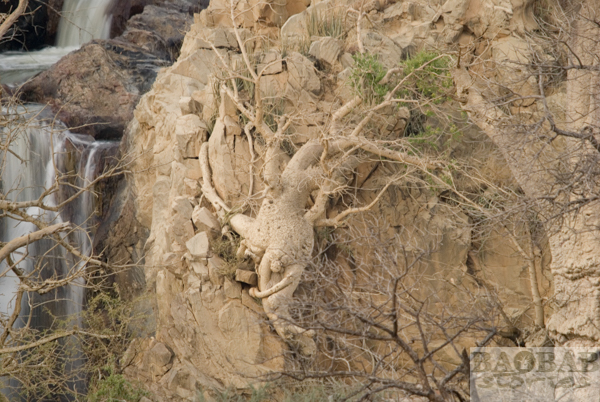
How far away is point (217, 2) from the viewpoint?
10.5 meters

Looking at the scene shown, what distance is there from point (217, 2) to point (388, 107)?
3879mm

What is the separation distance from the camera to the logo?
579 centimetres

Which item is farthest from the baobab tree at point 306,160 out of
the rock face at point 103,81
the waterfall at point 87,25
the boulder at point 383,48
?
the waterfall at point 87,25

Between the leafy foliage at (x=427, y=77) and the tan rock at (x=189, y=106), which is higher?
the leafy foliage at (x=427, y=77)

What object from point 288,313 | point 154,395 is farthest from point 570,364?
point 154,395

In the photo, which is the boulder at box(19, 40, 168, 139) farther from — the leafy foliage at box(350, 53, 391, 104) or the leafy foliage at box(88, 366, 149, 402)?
the leafy foliage at box(350, 53, 391, 104)

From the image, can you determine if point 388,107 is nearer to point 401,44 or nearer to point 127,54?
point 401,44

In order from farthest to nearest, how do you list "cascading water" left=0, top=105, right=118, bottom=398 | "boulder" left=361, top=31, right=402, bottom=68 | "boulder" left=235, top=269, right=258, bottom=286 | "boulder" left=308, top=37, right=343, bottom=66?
1. "cascading water" left=0, top=105, right=118, bottom=398
2. "boulder" left=308, top=37, right=343, bottom=66
3. "boulder" left=361, top=31, right=402, bottom=68
4. "boulder" left=235, top=269, right=258, bottom=286

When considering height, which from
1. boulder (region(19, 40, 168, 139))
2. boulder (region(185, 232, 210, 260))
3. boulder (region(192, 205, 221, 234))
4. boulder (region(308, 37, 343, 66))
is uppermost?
boulder (region(308, 37, 343, 66))

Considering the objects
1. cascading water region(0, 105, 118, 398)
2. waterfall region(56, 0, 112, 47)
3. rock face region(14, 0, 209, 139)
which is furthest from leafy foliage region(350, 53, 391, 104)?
waterfall region(56, 0, 112, 47)

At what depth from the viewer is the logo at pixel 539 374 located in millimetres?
5793

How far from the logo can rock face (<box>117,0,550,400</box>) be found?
4.79 feet

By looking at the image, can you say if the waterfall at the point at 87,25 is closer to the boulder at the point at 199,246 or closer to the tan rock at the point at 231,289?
the boulder at the point at 199,246

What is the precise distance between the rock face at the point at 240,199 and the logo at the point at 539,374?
146 cm
